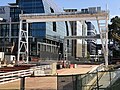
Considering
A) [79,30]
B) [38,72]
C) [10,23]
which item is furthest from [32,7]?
[38,72]

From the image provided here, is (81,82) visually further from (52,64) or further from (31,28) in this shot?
(31,28)

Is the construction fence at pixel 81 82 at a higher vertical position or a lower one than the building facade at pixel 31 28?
lower

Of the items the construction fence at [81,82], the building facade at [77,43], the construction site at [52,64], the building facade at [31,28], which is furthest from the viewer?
the building facade at [77,43]

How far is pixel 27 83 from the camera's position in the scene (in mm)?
15305

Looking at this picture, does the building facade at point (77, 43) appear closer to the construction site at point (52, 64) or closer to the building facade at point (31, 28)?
the construction site at point (52, 64)

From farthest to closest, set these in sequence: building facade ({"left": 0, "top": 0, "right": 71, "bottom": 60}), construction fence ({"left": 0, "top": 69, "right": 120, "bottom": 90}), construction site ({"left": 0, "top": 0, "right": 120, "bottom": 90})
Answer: building facade ({"left": 0, "top": 0, "right": 71, "bottom": 60}) < construction site ({"left": 0, "top": 0, "right": 120, "bottom": 90}) < construction fence ({"left": 0, "top": 69, "right": 120, "bottom": 90})

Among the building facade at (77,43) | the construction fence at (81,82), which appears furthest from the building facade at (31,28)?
the construction fence at (81,82)

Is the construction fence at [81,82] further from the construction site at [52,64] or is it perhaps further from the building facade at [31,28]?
the building facade at [31,28]

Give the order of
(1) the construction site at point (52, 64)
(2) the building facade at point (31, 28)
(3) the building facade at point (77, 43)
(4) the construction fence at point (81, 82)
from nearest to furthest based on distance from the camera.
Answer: (4) the construction fence at point (81, 82)
(1) the construction site at point (52, 64)
(2) the building facade at point (31, 28)
(3) the building facade at point (77, 43)

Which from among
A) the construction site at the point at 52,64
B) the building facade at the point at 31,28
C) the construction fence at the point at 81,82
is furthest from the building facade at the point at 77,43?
the construction fence at the point at 81,82

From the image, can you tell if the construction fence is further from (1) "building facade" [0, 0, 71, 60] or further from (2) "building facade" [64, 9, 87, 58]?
(2) "building facade" [64, 9, 87, 58]

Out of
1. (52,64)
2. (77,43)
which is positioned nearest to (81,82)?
(52,64)

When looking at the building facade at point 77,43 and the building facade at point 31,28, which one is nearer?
the building facade at point 31,28

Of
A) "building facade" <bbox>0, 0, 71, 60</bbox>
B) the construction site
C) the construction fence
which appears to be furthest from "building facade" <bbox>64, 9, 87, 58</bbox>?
the construction fence
